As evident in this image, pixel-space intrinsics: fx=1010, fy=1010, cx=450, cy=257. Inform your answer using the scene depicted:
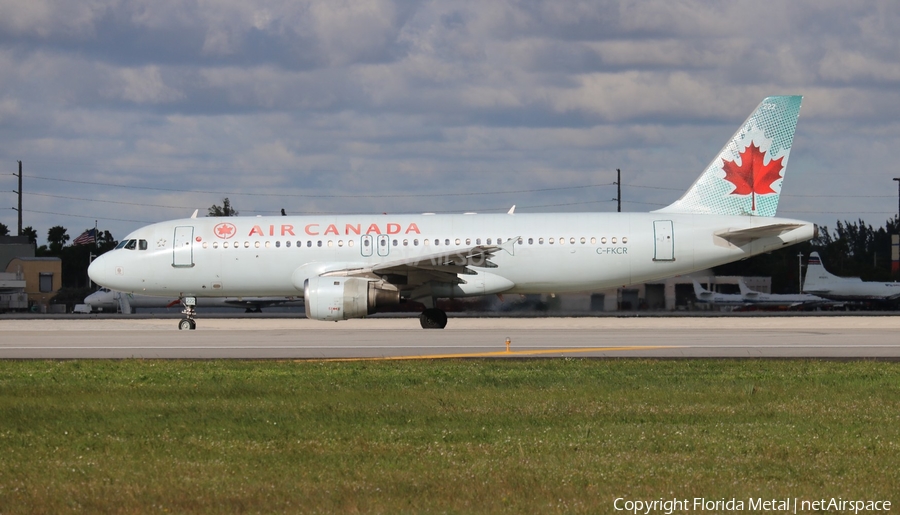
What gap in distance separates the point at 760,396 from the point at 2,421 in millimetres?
9150

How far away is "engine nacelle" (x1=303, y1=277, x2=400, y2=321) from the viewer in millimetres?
26828

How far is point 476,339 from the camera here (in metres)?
24.3

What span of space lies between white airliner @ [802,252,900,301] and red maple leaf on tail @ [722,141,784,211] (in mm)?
32101

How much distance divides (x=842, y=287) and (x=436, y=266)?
4012cm

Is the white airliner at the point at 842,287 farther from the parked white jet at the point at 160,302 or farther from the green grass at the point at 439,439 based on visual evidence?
the green grass at the point at 439,439

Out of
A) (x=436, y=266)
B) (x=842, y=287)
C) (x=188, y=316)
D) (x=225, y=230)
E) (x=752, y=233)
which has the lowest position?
(x=188, y=316)

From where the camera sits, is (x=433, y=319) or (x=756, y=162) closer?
(x=433, y=319)

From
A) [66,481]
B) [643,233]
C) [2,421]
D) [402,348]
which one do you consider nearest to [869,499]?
[66,481]

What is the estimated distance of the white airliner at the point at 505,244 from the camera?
29781 millimetres

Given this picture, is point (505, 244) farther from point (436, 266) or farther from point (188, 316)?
point (188, 316)

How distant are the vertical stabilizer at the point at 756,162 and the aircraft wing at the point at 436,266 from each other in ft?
21.8

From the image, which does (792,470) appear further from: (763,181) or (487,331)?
(763,181)

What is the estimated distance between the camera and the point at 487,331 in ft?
91.1

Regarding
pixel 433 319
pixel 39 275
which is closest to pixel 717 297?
pixel 433 319
